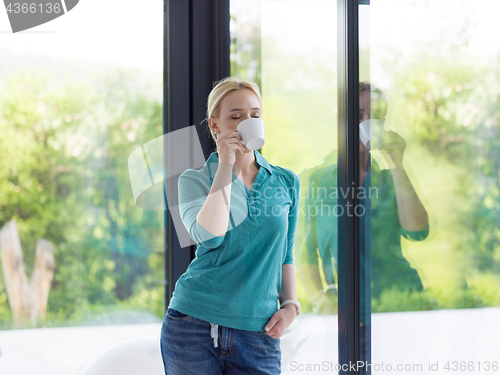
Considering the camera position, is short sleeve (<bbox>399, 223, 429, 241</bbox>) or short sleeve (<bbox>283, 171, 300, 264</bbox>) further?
short sleeve (<bbox>283, 171, 300, 264</bbox>)

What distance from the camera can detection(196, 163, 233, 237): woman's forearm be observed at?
3.02 feet

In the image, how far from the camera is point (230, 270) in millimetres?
1001

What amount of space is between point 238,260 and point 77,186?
3.07 feet

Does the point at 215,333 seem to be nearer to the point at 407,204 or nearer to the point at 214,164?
the point at 214,164

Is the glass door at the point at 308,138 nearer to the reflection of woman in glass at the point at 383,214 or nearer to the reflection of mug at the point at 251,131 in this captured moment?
the reflection of woman in glass at the point at 383,214

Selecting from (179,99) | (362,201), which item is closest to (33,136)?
(179,99)

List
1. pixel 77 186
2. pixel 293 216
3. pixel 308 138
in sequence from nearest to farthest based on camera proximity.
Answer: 1. pixel 293 216
2. pixel 308 138
3. pixel 77 186

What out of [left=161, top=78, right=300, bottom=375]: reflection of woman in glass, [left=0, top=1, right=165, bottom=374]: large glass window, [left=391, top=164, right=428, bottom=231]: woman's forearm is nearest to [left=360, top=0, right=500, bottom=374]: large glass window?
[left=391, top=164, right=428, bottom=231]: woman's forearm

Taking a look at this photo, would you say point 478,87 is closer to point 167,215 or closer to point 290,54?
point 290,54

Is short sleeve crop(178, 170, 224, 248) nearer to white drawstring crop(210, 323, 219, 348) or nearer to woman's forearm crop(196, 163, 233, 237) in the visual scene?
woman's forearm crop(196, 163, 233, 237)

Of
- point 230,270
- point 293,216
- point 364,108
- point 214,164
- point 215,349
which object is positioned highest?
point 364,108

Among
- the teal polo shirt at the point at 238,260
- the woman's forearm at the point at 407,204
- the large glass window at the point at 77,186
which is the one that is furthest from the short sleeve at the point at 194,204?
the large glass window at the point at 77,186

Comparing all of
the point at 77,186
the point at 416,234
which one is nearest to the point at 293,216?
the point at 416,234

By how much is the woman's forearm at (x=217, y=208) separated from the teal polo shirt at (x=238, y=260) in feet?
0.09
